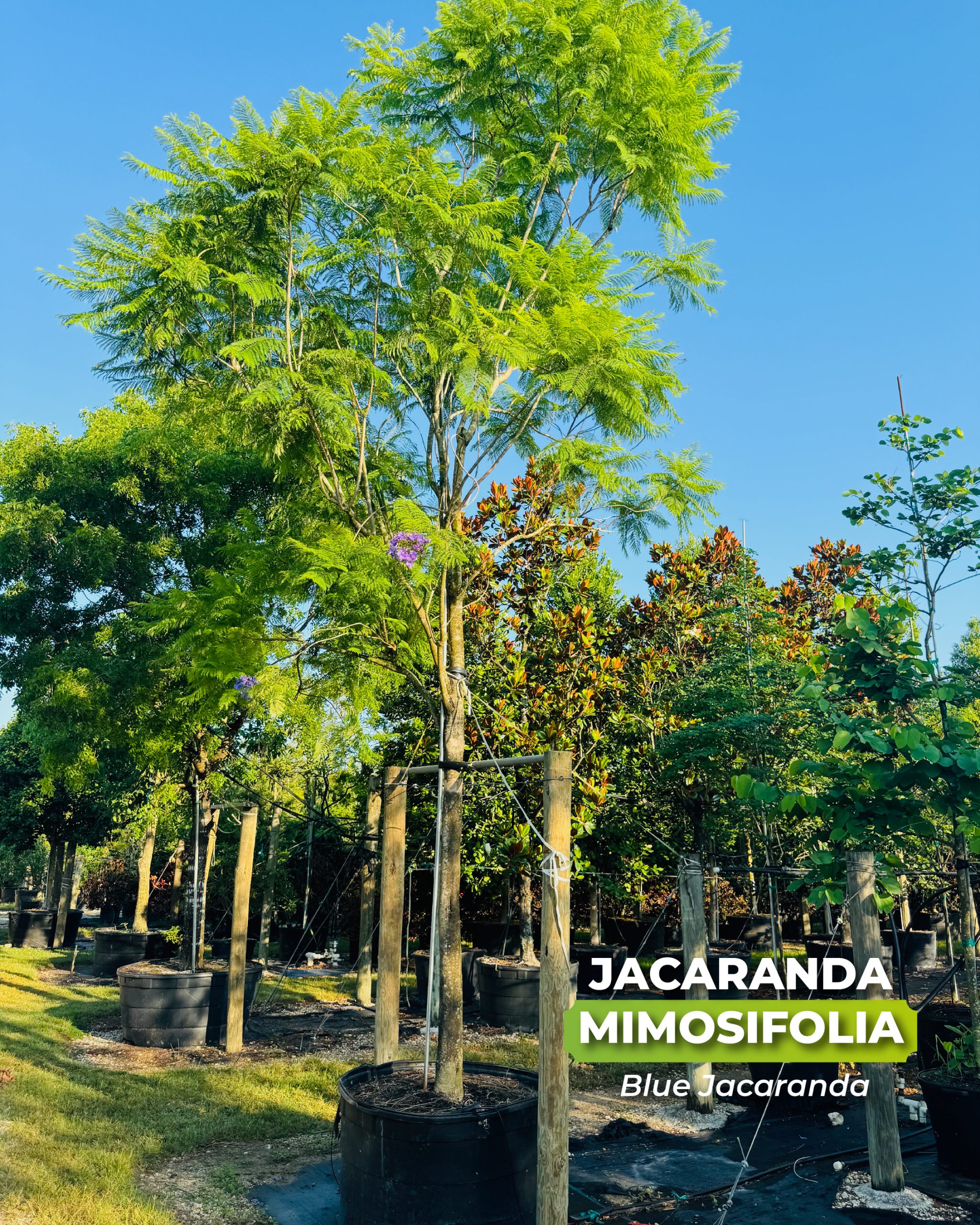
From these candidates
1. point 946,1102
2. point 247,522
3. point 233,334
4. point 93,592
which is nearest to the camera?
point 233,334

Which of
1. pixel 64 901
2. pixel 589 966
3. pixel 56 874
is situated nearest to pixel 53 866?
pixel 56 874

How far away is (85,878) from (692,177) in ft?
97.4

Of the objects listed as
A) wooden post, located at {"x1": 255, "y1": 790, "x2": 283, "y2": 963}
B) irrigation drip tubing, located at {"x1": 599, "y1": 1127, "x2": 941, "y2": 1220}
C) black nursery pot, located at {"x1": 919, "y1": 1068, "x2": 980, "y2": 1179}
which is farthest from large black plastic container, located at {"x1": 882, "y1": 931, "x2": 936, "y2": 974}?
wooden post, located at {"x1": 255, "y1": 790, "x2": 283, "y2": 963}

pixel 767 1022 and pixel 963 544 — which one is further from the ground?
pixel 963 544

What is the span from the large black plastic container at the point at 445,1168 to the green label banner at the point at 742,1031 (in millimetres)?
755

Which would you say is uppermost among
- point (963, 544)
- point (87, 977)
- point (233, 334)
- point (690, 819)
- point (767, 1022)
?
point (233, 334)

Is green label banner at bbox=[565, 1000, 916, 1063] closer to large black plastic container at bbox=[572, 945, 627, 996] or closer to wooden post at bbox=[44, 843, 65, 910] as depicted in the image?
large black plastic container at bbox=[572, 945, 627, 996]

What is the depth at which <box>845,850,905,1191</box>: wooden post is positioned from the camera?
5.67 m

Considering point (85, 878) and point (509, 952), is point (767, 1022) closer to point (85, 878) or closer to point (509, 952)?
point (509, 952)

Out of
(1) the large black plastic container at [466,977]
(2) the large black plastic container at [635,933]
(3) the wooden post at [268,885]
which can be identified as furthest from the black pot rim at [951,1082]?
(3) the wooden post at [268,885]

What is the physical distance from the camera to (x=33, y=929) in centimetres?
2048

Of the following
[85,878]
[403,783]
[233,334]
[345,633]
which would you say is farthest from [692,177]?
[85,878]

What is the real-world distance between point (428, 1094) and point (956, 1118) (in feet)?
12.1

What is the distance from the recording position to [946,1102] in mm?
6078
